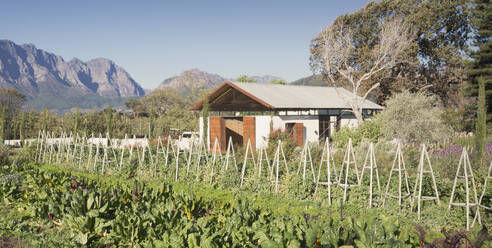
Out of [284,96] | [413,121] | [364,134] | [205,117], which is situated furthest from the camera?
[205,117]

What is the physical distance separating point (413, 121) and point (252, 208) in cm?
1491

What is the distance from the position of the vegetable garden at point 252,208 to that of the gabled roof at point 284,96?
27.9 feet

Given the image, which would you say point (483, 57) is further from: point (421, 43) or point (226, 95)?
point (226, 95)

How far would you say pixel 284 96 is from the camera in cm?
2197

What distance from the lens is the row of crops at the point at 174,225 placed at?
3469 mm

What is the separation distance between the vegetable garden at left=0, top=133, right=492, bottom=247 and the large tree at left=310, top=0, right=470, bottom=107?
68.1 feet

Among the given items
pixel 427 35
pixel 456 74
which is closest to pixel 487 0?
pixel 427 35

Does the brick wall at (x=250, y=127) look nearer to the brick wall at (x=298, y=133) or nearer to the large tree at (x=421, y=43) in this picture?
the brick wall at (x=298, y=133)

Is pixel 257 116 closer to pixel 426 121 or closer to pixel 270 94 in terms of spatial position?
pixel 270 94

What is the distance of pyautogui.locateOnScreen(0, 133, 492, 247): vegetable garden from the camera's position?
3.70 meters

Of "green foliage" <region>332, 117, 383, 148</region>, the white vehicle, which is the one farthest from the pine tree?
"green foliage" <region>332, 117, 383, 148</region>

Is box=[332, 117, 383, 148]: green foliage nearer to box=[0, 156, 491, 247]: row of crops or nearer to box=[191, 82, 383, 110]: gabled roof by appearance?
box=[191, 82, 383, 110]: gabled roof

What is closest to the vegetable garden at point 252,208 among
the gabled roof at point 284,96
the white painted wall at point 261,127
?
the white painted wall at point 261,127

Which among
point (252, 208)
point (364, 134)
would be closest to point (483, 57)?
point (364, 134)
